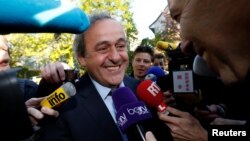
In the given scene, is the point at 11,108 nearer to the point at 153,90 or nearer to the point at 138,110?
the point at 138,110

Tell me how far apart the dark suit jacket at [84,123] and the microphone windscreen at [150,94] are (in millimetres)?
237

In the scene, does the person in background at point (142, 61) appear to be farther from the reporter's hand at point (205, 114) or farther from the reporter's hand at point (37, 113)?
the reporter's hand at point (37, 113)

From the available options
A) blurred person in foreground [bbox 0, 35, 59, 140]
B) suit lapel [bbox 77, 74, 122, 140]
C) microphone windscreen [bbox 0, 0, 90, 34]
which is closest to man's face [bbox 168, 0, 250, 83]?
microphone windscreen [bbox 0, 0, 90, 34]

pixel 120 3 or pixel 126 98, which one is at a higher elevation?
pixel 120 3

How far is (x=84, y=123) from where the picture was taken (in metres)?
1.88

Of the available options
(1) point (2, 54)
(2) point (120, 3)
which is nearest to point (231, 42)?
(1) point (2, 54)

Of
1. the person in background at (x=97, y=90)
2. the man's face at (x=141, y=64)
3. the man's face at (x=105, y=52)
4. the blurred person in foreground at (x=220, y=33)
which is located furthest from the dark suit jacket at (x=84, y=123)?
the man's face at (x=141, y=64)

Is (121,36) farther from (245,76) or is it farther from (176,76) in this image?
(245,76)

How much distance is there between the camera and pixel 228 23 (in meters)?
0.85

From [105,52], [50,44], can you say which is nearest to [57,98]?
[105,52]

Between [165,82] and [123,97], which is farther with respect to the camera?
[165,82]

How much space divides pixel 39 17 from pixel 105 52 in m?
1.53

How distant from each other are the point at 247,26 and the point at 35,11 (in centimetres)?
55

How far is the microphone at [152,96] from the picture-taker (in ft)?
5.77
